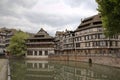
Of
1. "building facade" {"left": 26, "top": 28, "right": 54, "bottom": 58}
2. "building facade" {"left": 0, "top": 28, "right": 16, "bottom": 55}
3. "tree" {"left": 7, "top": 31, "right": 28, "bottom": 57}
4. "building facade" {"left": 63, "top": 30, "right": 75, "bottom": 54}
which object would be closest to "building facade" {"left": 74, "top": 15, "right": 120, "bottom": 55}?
"building facade" {"left": 63, "top": 30, "right": 75, "bottom": 54}

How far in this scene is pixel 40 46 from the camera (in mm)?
105250

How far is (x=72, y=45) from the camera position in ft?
310

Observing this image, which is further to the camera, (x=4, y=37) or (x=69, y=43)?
(x=4, y=37)

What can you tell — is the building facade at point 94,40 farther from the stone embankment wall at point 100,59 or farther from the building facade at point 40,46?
the building facade at point 40,46

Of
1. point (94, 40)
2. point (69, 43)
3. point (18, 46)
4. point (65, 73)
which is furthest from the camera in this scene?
point (18, 46)

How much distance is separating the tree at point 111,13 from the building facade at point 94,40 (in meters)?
34.6

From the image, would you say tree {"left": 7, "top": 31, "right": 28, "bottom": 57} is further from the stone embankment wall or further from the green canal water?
the green canal water

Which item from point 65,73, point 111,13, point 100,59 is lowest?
point 65,73

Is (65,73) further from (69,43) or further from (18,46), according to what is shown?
(18,46)

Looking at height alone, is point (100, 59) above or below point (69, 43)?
below

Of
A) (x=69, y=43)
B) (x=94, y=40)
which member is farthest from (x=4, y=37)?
(x=94, y=40)

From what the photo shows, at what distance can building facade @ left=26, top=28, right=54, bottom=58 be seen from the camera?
104 meters

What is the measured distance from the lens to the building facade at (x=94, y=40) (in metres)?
73.9

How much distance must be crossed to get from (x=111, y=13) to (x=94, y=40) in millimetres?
45714
